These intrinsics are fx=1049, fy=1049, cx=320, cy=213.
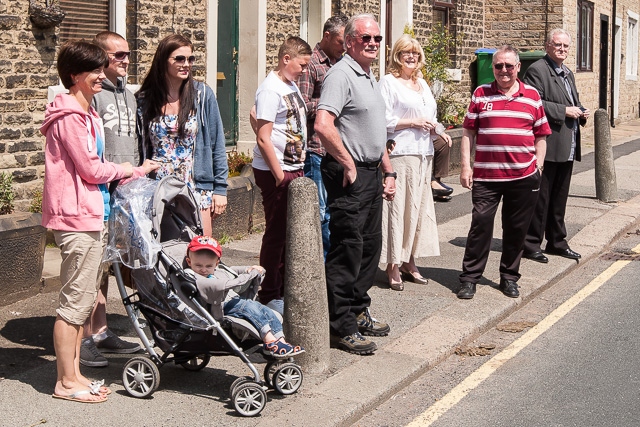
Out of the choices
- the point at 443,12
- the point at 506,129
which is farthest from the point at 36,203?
the point at 443,12

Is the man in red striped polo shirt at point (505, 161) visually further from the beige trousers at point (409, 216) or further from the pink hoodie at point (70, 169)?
the pink hoodie at point (70, 169)

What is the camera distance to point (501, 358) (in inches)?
284

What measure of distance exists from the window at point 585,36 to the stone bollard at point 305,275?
20463 millimetres

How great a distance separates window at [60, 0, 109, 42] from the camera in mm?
10883

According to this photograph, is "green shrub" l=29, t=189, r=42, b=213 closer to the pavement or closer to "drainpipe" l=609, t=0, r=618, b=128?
the pavement

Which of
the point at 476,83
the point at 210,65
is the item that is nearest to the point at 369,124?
the point at 210,65

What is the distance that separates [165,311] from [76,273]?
0.53 meters

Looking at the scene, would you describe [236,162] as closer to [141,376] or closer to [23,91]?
[23,91]

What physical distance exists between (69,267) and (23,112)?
4.68 meters

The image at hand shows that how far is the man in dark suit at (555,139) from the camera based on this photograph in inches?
391

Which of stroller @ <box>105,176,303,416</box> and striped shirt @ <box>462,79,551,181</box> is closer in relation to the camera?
stroller @ <box>105,176,303,416</box>

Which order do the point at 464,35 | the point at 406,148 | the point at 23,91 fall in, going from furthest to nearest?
the point at 464,35, the point at 23,91, the point at 406,148

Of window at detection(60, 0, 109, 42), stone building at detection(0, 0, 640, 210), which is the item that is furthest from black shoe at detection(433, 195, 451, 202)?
window at detection(60, 0, 109, 42)

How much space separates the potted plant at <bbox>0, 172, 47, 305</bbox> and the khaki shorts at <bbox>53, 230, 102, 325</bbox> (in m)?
2.01
